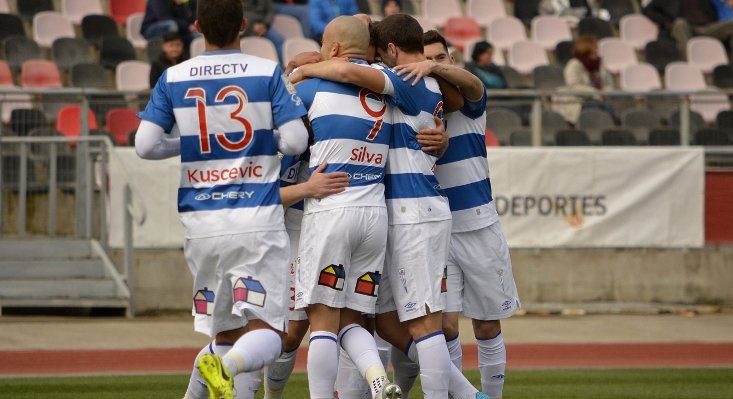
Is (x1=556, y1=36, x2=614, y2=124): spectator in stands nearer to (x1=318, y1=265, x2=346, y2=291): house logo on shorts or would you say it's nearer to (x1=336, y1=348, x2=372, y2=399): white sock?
(x1=336, y1=348, x2=372, y2=399): white sock

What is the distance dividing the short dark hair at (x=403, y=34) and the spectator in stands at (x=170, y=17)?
30.2ft

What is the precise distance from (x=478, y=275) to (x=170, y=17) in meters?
9.66

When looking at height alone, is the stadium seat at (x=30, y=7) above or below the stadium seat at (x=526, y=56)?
above

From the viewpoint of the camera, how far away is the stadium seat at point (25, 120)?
13.5 m

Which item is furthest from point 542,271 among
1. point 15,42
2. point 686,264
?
point 15,42

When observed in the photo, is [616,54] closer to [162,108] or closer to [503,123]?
[503,123]

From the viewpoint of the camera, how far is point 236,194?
6.17 meters

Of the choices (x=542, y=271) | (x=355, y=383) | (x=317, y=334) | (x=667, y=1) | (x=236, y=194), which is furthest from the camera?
(x=667, y=1)

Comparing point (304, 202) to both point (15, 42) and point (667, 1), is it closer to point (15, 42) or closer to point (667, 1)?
point (15, 42)

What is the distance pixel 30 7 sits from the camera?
17.2 m

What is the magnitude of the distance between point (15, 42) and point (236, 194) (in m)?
10.4

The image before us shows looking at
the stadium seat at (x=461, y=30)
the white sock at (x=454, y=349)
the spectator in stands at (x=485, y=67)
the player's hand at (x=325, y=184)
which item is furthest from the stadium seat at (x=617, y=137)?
the player's hand at (x=325, y=184)

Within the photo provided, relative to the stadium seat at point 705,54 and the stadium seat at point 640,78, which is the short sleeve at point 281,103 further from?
the stadium seat at point 705,54

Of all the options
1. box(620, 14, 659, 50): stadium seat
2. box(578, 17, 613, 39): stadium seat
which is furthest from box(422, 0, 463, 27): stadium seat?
box(620, 14, 659, 50): stadium seat
